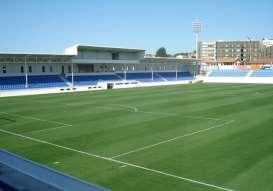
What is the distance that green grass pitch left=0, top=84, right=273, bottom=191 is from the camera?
11383mm

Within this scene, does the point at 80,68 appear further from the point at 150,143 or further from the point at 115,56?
the point at 150,143

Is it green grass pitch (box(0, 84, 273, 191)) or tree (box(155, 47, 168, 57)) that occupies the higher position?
tree (box(155, 47, 168, 57))

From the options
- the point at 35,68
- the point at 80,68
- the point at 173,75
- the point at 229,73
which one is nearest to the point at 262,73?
the point at 229,73

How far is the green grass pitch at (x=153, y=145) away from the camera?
1138 cm

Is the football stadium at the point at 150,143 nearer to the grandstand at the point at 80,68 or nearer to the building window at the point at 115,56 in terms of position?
the grandstand at the point at 80,68

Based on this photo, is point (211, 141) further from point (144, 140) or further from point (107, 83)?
point (107, 83)

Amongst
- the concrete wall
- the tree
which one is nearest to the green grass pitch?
the concrete wall

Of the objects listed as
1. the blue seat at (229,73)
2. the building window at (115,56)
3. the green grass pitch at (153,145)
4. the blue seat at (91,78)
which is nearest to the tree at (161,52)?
the blue seat at (229,73)

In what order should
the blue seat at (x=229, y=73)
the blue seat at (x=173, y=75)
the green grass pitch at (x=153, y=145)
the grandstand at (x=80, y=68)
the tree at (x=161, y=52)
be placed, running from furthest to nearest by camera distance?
the tree at (x=161, y=52), the blue seat at (x=173, y=75), the blue seat at (x=229, y=73), the grandstand at (x=80, y=68), the green grass pitch at (x=153, y=145)

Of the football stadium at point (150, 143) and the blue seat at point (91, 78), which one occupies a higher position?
the blue seat at point (91, 78)

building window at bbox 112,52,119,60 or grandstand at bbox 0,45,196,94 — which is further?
building window at bbox 112,52,119,60

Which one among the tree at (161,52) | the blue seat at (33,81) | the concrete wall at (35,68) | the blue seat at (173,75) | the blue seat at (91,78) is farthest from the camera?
the tree at (161,52)

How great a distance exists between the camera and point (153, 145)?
15.7 metres

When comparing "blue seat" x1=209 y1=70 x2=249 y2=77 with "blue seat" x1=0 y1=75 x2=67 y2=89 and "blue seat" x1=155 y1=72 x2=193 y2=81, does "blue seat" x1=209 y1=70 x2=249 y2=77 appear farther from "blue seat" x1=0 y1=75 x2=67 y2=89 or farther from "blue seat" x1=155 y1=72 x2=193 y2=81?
"blue seat" x1=0 y1=75 x2=67 y2=89
